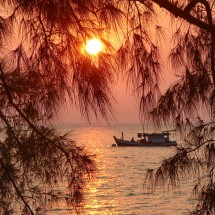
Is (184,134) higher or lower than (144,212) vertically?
higher

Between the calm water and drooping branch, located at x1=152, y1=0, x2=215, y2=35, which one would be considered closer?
drooping branch, located at x1=152, y1=0, x2=215, y2=35

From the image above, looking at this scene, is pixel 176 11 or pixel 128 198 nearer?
pixel 176 11

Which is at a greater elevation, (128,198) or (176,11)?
(176,11)

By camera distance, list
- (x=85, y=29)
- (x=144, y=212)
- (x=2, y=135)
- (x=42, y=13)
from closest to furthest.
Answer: (x=85, y=29) → (x=42, y=13) → (x=2, y=135) → (x=144, y=212)

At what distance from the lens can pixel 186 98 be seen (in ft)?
8.48

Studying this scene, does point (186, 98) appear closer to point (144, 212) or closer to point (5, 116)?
point (5, 116)

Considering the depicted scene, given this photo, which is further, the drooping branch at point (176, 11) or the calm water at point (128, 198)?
the calm water at point (128, 198)

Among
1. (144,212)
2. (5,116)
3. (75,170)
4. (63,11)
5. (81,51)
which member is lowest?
(144,212)

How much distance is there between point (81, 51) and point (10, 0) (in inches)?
16.0

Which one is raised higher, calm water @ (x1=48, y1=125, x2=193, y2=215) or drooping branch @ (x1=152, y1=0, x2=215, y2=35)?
drooping branch @ (x1=152, y1=0, x2=215, y2=35)

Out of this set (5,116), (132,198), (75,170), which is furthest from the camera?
(132,198)

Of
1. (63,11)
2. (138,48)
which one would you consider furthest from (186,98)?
(63,11)

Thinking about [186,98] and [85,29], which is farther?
[186,98]

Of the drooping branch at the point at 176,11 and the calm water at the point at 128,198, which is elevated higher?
the drooping branch at the point at 176,11
